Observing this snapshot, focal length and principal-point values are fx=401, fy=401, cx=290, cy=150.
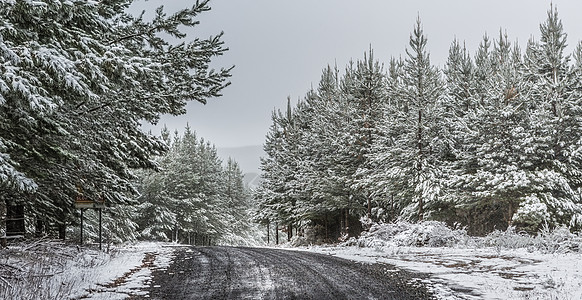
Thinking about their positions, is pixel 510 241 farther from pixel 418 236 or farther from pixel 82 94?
pixel 82 94

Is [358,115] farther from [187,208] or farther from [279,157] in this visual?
[187,208]

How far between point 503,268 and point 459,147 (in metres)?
17.4

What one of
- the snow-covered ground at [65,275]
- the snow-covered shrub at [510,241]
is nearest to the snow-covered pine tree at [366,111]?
the snow-covered shrub at [510,241]

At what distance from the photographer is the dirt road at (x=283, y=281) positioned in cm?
737

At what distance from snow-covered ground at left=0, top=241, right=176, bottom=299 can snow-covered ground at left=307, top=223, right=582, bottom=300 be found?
21.0 feet

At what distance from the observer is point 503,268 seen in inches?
401

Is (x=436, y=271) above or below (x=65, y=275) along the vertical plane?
below

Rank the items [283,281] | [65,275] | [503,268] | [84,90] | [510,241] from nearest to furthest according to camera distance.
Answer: [84,90] → [65,275] → [283,281] → [503,268] → [510,241]

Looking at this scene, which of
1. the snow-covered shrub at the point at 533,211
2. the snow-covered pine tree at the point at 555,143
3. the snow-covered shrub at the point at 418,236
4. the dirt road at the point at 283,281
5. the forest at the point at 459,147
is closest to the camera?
the dirt road at the point at 283,281

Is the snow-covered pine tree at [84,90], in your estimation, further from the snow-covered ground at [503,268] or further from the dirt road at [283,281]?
the snow-covered ground at [503,268]

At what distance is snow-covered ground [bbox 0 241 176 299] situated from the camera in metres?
6.84

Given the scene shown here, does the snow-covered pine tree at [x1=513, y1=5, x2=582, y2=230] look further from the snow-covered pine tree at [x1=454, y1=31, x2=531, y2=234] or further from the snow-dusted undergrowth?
the snow-dusted undergrowth

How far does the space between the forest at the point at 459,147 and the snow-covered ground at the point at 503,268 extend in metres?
3.84

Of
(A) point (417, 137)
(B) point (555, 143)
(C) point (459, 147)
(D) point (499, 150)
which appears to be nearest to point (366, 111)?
(A) point (417, 137)
